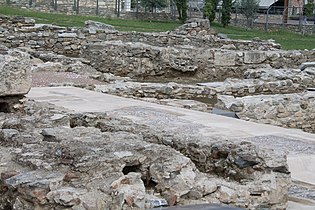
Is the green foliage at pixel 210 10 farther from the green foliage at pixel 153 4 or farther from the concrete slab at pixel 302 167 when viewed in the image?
the concrete slab at pixel 302 167

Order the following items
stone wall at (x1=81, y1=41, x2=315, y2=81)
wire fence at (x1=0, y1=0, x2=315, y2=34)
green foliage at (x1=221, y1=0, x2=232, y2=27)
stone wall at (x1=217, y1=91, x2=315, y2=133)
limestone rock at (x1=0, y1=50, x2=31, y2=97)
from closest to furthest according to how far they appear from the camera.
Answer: limestone rock at (x1=0, y1=50, x2=31, y2=97), stone wall at (x1=217, y1=91, x2=315, y2=133), stone wall at (x1=81, y1=41, x2=315, y2=81), wire fence at (x1=0, y1=0, x2=315, y2=34), green foliage at (x1=221, y1=0, x2=232, y2=27)

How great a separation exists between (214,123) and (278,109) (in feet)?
8.31

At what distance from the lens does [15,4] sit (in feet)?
105

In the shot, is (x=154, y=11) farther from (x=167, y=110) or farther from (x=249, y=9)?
(x=167, y=110)

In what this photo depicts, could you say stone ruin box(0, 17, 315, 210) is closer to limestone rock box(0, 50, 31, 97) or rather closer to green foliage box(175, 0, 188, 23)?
limestone rock box(0, 50, 31, 97)

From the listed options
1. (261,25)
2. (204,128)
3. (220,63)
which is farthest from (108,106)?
(261,25)

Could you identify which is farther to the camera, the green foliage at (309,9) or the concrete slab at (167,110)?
the green foliage at (309,9)

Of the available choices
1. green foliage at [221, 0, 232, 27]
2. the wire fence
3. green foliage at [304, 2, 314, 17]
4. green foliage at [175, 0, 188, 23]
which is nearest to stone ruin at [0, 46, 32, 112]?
the wire fence

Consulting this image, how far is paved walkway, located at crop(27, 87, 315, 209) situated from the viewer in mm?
6164

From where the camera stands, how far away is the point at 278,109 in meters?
10.5

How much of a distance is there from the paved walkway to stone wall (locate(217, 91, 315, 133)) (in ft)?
Answer: 3.80

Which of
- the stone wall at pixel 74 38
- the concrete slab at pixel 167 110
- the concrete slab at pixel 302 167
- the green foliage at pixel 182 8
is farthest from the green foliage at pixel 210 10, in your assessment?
the concrete slab at pixel 302 167

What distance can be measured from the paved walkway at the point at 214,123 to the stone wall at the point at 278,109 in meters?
1.16

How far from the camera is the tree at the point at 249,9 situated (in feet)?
132
